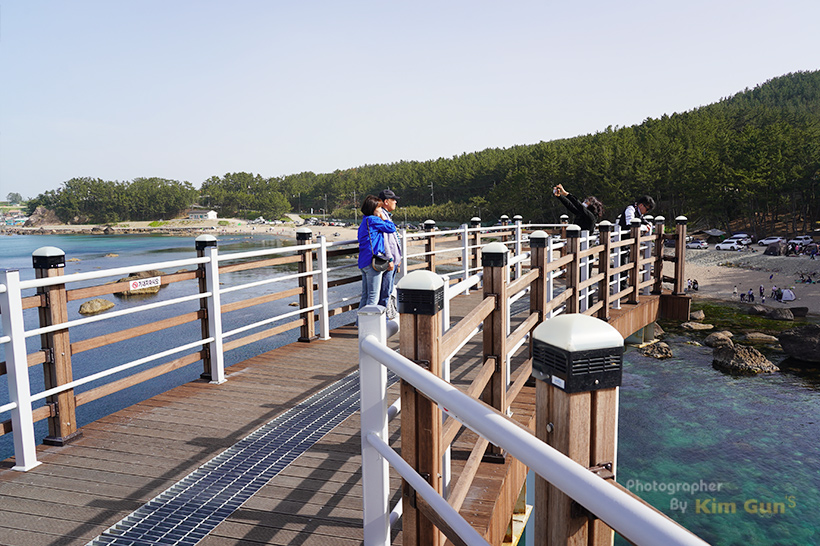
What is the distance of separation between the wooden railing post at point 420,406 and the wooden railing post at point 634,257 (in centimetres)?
878

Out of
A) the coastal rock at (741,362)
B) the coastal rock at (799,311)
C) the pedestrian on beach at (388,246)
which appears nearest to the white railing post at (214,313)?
the pedestrian on beach at (388,246)

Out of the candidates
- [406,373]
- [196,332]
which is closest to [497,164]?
[196,332]

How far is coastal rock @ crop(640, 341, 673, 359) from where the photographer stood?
17516 millimetres

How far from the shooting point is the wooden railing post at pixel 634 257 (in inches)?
399

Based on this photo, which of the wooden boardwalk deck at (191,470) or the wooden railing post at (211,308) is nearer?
the wooden boardwalk deck at (191,470)

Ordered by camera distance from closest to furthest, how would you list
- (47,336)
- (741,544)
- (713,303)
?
(47,336)
(741,544)
(713,303)

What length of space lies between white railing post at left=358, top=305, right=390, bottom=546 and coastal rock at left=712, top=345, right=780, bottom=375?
54.0 feet

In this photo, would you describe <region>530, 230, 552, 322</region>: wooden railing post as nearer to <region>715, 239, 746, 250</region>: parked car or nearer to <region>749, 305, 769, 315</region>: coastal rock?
<region>749, 305, 769, 315</region>: coastal rock

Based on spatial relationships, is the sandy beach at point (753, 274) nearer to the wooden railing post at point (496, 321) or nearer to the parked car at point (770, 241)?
the parked car at point (770, 241)

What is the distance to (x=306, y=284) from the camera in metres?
7.38

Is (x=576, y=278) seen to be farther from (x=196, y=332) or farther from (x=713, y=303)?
(x=713, y=303)

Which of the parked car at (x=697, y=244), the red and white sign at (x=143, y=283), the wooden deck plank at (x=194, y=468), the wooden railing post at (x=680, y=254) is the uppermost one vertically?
the red and white sign at (x=143, y=283)

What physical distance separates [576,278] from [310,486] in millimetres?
4223

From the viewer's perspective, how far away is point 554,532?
4.31 feet
